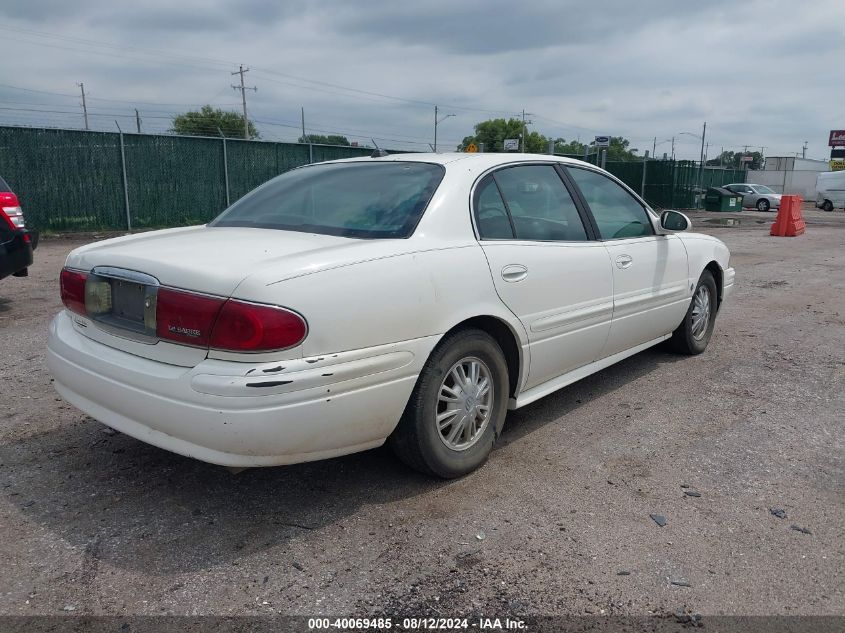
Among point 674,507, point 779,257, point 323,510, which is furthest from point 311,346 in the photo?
point 779,257

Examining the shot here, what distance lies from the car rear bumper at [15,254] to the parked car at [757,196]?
30.5 m

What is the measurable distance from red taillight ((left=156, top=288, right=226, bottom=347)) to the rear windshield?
82cm

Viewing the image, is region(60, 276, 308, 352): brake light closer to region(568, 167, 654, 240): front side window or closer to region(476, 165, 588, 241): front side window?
region(476, 165, 588, 241): front side window

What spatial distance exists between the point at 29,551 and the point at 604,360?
3.25 m

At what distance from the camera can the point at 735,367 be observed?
5367 millimetres

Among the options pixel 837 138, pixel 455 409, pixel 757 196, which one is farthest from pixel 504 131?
pixel 455 409

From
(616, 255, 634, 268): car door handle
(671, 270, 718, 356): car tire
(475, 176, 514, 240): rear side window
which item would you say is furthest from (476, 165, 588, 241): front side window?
(671, 270, 718, 356): car tire

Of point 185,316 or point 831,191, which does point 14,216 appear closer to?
point 185,316

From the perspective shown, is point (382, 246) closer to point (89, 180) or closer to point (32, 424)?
point (32, 424)

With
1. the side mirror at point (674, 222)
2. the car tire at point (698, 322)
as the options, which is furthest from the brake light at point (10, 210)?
the car tire at point (698, 322)

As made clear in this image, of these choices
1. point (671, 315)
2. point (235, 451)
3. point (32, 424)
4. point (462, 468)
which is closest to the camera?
point (235, 451)

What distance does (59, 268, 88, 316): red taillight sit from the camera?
3133mm

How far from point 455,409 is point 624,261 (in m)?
1.75

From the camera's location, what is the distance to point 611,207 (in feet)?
15.0
